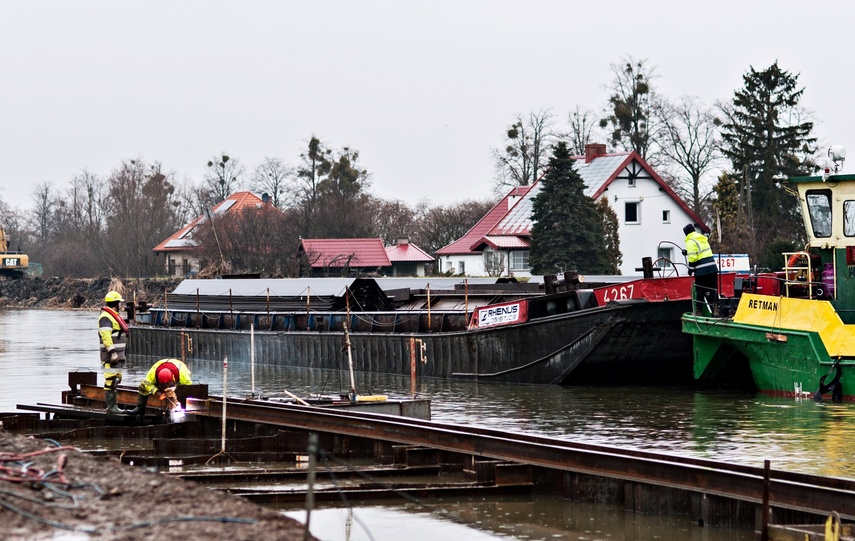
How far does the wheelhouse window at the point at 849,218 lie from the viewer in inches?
771

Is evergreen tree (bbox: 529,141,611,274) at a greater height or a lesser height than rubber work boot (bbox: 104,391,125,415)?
greater

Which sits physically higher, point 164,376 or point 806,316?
point 806,316

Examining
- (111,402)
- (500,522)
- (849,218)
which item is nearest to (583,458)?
(500,522)

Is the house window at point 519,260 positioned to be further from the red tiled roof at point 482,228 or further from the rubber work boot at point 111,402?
the rubber work boot at point 111,402

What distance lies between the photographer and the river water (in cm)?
1002

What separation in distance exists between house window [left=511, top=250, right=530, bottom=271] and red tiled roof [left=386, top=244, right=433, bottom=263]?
1226 centimetres

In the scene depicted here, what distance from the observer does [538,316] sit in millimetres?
23422

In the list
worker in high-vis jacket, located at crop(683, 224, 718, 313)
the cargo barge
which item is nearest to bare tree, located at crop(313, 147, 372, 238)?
the cargo barge

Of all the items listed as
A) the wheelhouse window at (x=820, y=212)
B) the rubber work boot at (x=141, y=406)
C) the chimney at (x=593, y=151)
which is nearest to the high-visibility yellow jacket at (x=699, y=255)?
the wheelhouse window at (x=820, y=212)

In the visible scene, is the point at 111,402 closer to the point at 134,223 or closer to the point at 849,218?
the point at 849,218

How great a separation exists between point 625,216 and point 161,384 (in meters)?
43.5

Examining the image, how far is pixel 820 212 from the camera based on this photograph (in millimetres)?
19859

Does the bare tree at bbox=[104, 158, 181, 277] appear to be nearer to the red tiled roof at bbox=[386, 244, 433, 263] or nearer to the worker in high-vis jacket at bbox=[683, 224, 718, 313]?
the red tiled roof at bbox=[386, 244, 433, 263]

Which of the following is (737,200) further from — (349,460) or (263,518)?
(263,518)
